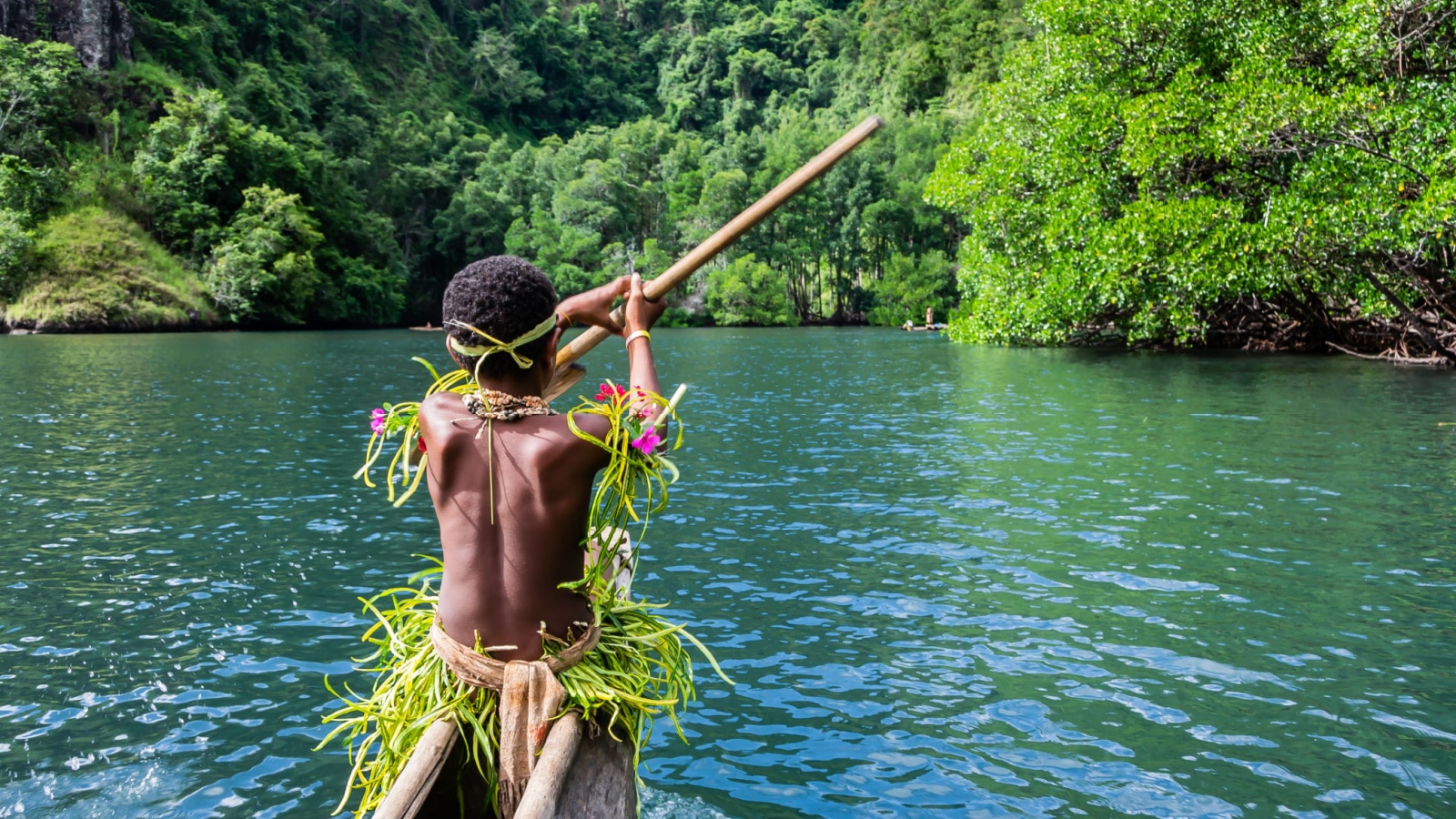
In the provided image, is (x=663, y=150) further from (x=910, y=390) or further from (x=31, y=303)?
(x=910, y=390)

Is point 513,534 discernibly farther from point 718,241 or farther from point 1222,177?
point 1222,177

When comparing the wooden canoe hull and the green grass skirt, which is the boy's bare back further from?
the wooden canoe hull

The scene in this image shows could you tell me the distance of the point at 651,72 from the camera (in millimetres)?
133625

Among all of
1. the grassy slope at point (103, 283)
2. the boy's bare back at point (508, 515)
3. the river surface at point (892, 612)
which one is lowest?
the river surface at point (892, 612)

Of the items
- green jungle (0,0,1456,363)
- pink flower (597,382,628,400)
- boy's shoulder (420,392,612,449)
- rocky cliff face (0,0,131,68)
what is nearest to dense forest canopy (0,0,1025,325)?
green jungle (0,0,1456,363)

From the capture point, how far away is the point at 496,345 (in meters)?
3.38

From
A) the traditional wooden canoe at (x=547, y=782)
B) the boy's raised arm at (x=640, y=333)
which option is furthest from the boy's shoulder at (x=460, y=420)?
the traditional wooden canoe at (x=547, y=782)

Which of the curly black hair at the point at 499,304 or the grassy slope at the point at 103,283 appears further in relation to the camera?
the grassy slope at the point at 103,283

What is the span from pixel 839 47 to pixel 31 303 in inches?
3559

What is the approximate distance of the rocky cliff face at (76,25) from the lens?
6331 cm

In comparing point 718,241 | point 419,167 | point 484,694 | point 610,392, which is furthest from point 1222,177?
point 419,167

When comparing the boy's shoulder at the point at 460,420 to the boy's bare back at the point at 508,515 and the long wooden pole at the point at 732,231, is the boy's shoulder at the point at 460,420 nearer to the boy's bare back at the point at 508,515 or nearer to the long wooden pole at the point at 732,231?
the boy's bare back at the point at 508,515

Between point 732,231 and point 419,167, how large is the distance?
8392cm

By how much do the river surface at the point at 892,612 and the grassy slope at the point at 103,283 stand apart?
41987mm
